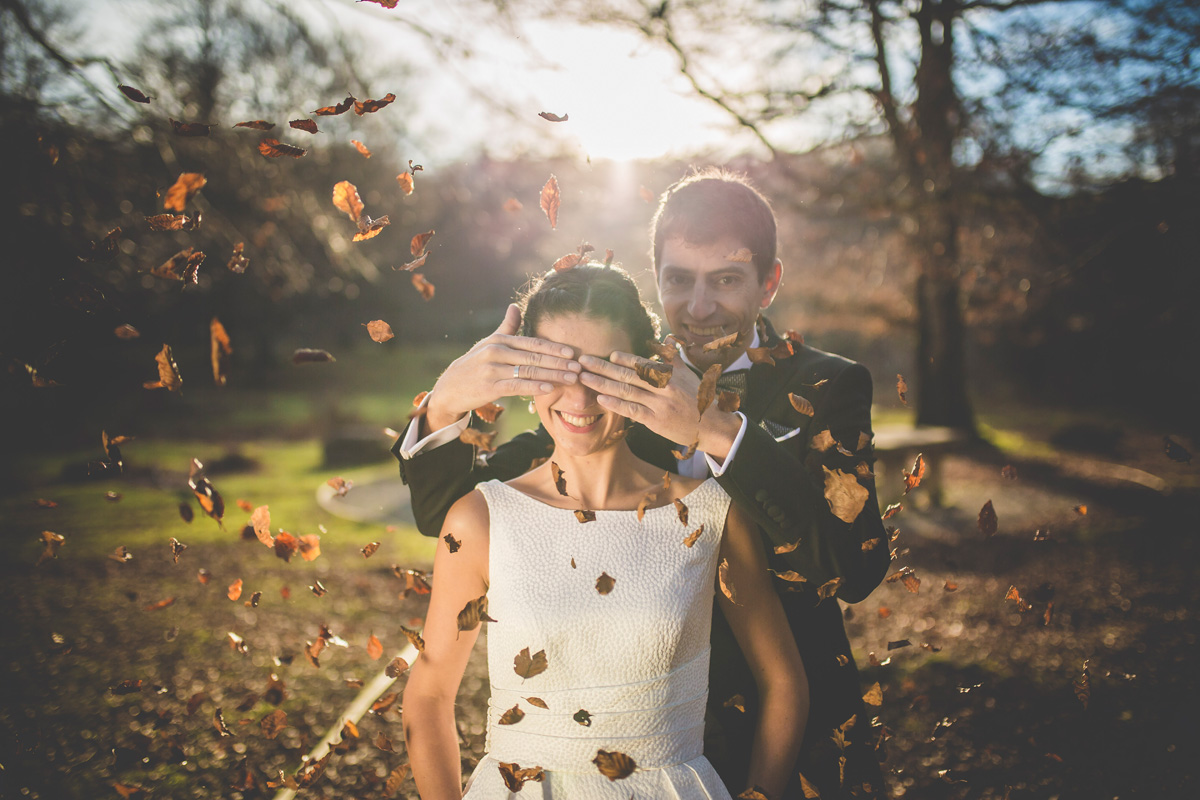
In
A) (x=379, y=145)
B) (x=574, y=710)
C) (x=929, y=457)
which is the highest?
(x=379, y=145)

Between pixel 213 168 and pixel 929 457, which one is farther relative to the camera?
pixel 929 457

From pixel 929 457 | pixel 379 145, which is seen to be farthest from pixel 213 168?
pixel 929 457

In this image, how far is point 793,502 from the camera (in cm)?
229

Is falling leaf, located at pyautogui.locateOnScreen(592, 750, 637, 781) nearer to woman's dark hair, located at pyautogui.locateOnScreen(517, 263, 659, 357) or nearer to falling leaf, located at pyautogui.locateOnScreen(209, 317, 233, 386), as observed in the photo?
woman's dark hair, located at pyautogui.locateOnScreen(517, 263, 659, 357)

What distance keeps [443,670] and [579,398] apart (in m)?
1.00

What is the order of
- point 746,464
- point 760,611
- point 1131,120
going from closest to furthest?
point 746,464 → point 760,611 → point 1131,120

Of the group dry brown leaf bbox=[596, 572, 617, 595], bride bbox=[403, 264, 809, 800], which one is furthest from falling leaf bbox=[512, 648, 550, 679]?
dry brown leaf bbox=[596, 572, 617, 595]

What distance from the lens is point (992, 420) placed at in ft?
80.9

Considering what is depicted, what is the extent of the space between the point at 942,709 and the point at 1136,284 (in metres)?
16.2

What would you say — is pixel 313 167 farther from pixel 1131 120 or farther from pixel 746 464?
pixel 746 464

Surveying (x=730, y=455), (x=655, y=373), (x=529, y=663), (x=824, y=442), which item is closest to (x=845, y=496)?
(x=824, y=442)

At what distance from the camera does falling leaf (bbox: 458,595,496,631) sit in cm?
231

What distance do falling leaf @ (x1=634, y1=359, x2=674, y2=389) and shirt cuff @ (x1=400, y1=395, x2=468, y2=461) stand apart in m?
0.79

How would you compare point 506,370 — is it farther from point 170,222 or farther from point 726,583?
point 170,222
